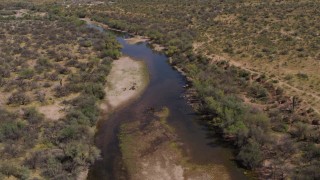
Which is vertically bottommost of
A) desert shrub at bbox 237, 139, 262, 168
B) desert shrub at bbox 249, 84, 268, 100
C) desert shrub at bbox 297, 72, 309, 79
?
desert shrub at bbox 237, 139, 262, 168

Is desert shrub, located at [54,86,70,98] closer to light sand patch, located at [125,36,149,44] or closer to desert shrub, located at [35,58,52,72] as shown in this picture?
desert shrub, located at [35,58,52,72]

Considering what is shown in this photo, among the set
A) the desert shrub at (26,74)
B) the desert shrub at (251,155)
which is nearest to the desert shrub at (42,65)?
the desert shrub at (26,74)

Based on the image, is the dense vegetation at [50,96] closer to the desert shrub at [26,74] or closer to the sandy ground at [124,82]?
the desert shrub at [26,74]

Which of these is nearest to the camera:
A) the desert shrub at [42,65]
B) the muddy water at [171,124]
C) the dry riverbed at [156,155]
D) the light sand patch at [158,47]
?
the dry riverbed at [156,155]

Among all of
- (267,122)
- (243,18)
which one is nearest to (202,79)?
(267,122)

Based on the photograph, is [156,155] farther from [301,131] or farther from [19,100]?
[19,100]

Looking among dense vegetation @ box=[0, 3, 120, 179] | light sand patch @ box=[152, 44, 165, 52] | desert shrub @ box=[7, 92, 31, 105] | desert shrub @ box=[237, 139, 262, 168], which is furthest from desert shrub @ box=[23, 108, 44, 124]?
light sand patch @ box=[152, 44, 165, 52]
